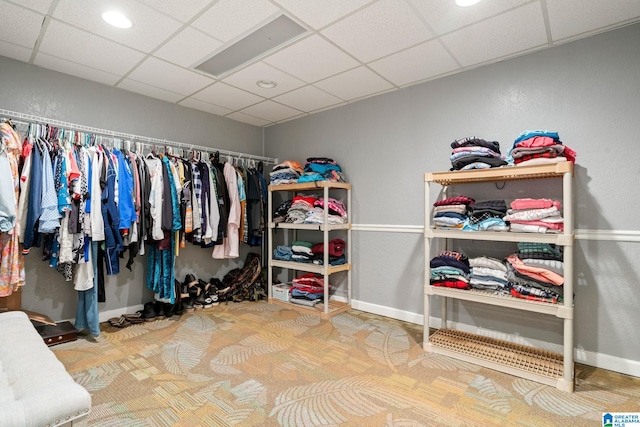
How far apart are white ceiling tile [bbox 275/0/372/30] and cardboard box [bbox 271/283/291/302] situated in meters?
2.74

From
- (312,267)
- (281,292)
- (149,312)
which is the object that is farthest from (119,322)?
(312,267)

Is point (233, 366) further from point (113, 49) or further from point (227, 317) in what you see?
point (113, 49)

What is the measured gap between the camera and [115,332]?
2.97 meters

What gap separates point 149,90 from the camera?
3.35m

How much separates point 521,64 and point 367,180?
169 centimetres

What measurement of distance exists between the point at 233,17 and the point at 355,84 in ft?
4.60

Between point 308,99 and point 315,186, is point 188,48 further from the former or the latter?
point 315,186

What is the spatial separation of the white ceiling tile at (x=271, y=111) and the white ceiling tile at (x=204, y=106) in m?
0.25

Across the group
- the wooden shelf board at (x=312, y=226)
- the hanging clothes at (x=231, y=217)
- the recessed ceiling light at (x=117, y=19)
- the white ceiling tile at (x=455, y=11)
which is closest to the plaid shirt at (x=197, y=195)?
the hanging clothes at (x=231, y=217)

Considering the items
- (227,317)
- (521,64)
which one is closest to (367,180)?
(521,64)

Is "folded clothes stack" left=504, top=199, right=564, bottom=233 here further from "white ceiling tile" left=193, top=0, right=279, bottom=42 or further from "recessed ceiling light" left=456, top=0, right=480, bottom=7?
"white ceiling tile" left=193, top=0, right=279, bottom=42

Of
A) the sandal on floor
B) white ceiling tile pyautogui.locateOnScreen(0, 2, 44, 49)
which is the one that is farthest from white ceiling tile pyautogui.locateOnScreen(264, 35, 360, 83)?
the sandal on floor

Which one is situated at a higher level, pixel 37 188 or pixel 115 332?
pixel 37 188

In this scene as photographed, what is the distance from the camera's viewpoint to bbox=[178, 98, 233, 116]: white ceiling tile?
367 centimetres
